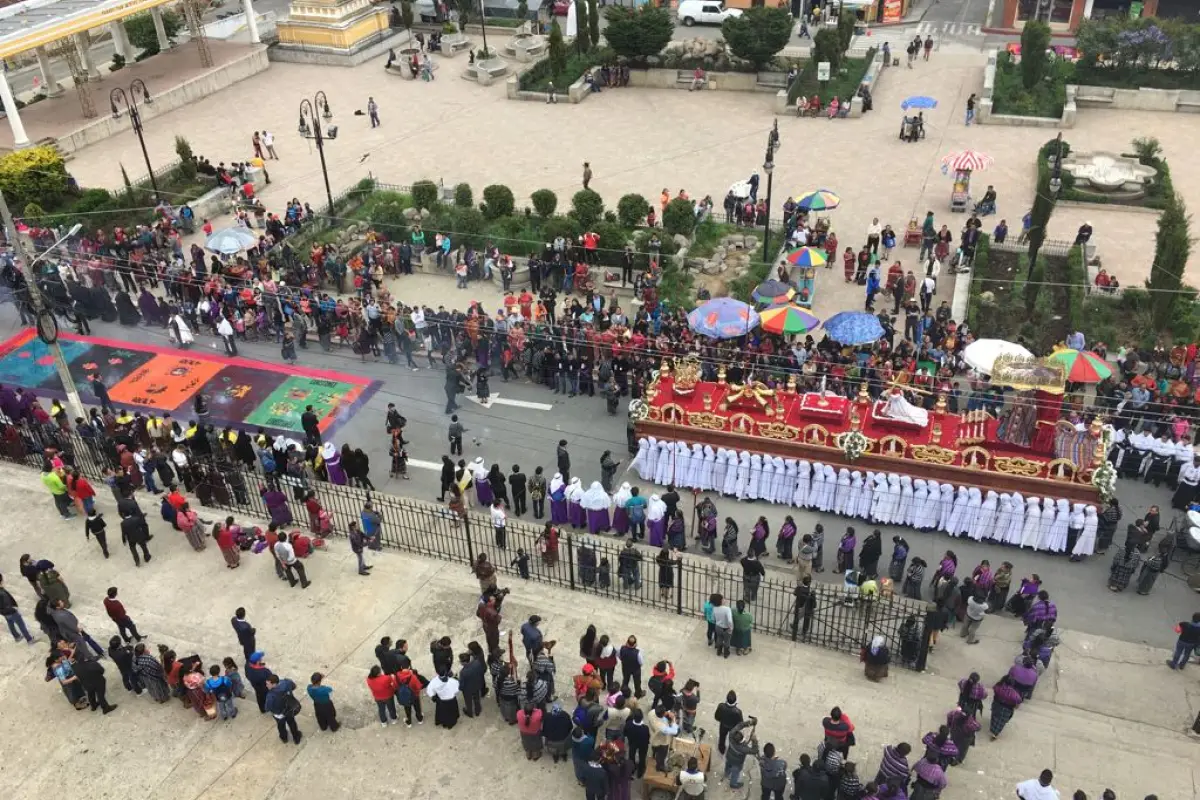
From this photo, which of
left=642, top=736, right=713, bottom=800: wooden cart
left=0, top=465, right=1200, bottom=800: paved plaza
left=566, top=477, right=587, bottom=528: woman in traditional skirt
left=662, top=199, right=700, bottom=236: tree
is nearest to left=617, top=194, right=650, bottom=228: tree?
left=662, top=199, right=700, bottom=236: tree

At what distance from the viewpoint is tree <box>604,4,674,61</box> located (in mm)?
37062

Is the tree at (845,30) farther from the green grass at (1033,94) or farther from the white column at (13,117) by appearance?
the white column at (13,117)

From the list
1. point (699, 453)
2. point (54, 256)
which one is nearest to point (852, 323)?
point (699, 453)

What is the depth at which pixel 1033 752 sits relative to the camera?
12.5 m

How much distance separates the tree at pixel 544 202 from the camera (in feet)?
87.4

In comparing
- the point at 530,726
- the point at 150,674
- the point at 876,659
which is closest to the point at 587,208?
the point at 876,659

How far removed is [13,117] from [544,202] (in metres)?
17.9

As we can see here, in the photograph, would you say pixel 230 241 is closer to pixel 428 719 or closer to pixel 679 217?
pixel 679 217

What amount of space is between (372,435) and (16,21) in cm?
2440

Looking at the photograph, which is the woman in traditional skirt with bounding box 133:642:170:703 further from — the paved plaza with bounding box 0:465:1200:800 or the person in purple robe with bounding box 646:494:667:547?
the person in purple robe with bounding box 646:494:667:547

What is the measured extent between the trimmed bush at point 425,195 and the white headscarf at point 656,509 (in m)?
13.9

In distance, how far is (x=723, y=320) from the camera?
792 inches

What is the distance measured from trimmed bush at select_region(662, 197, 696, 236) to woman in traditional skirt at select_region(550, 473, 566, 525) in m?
10.6

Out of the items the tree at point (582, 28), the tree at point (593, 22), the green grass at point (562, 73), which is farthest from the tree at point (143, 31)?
the tree at point (593, 22)
